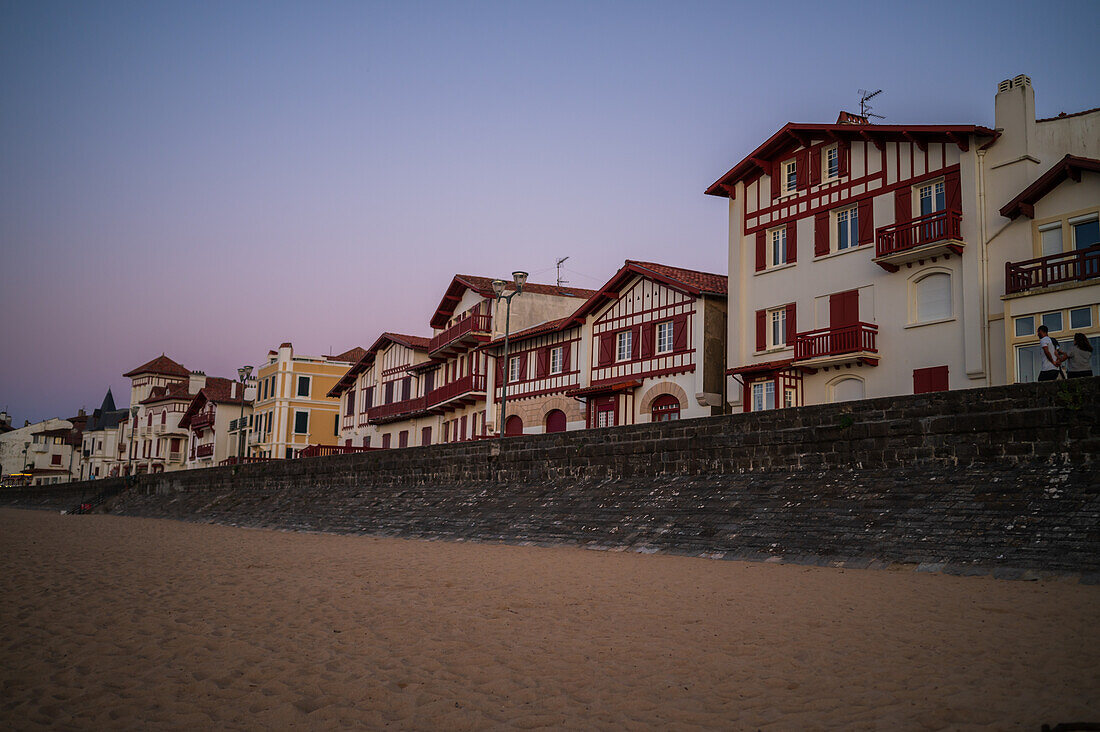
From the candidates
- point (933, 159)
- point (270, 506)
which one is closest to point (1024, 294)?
point (933, 159)

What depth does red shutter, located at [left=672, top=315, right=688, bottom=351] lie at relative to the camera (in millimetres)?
26672

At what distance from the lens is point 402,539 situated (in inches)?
714

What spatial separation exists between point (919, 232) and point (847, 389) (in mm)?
4369

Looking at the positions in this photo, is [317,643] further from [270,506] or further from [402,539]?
[270,506]

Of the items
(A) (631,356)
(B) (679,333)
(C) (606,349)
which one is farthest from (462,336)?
(B) (679,333)

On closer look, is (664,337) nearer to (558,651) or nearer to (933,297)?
(933,297)

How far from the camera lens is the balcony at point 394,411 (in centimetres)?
4097

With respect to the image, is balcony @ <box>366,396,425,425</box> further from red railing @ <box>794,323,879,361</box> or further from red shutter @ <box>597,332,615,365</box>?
red railing @ <box>794,323,879,361</box>

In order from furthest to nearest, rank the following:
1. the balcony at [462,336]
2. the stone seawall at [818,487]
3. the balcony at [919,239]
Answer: the balcony at [462,336] → the balcony at [919,239] → the stone seawall at [818,487]

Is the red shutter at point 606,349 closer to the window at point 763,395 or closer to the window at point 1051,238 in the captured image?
the window at point 763,395

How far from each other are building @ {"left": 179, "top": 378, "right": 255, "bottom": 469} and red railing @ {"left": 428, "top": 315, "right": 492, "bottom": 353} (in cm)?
2398

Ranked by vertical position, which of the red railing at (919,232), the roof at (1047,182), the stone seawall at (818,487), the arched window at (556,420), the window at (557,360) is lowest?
the stone seawall at (818,487)

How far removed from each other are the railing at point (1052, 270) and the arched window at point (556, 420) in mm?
15758

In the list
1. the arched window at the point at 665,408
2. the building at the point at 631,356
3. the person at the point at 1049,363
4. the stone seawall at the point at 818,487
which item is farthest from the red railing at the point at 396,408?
the person at the point at 1049,363
